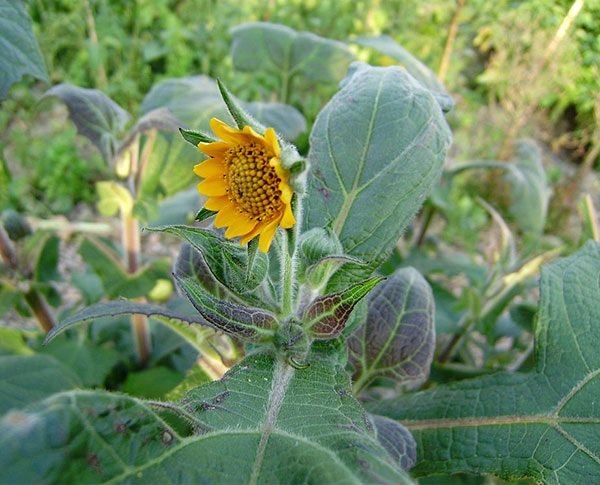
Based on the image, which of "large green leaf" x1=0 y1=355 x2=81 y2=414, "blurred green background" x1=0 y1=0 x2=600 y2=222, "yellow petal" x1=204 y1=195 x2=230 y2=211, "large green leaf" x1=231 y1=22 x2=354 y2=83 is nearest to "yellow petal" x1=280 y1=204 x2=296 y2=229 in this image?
A: "yellow petal" x1=204 y1=195 x2=230 y2=211

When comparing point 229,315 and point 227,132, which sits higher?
point 227,132

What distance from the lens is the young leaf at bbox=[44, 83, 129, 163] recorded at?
120 cm

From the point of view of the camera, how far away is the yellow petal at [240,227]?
0.67 meters

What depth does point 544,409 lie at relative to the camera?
854 mm

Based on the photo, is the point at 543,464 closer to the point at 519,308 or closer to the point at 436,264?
the point at 519,308

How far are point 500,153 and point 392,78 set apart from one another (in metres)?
1.71

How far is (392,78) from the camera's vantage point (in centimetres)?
92

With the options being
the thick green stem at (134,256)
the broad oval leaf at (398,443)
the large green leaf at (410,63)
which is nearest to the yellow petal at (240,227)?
the broad oval leaf at (398,443)

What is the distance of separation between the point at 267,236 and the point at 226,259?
0.29 ft

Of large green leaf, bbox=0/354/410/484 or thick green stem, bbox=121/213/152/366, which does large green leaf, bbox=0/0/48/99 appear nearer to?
thick green stem, bbox=121/213/152/366

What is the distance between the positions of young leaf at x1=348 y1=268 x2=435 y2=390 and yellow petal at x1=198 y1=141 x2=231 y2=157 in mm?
460

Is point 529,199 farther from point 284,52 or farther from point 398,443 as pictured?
point 398,443

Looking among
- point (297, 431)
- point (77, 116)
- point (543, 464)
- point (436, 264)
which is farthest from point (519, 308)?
point (77, 116)

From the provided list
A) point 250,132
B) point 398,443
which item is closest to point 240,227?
point 250,132
